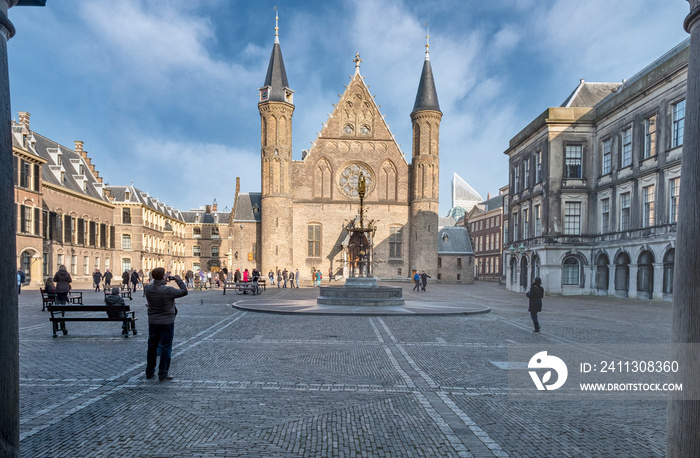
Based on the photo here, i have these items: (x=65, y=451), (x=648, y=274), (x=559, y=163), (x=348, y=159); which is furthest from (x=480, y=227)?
(x=65, y=451)

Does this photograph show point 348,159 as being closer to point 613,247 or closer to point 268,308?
point 613,247

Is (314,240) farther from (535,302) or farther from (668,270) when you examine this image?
(535,302)

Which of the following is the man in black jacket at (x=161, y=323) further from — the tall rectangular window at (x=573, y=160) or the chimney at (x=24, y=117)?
the chimney at (x=24, y=117)

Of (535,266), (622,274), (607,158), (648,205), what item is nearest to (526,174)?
(607,158)

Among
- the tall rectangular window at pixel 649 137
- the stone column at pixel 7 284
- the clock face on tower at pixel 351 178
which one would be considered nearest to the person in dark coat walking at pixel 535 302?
the stone column at pixel 7 284

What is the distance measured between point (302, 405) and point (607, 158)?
98.2ft

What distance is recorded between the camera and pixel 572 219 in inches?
1194

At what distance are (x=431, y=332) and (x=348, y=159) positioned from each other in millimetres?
35027

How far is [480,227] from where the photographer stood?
244 ft

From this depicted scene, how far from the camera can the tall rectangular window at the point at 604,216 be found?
94.8 feet

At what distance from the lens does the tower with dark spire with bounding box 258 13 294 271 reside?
142 ft

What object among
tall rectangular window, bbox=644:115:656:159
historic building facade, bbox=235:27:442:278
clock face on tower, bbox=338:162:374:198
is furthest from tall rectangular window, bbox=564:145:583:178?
clock face on tower, bbox=338:162:374:198

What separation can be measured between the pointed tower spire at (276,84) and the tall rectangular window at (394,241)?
1671 cm

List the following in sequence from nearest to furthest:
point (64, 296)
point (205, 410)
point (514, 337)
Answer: point (205, 410)
point (514, 337)
point (64, 296)
